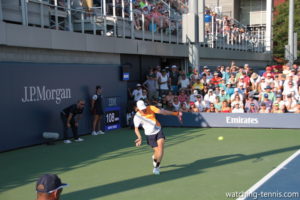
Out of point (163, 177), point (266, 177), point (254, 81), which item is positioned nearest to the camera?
point (266, 177)

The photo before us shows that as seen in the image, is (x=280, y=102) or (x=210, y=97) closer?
(x=280, y=102)

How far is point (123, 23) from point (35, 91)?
614 centimetres

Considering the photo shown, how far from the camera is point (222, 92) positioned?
17.6 metres

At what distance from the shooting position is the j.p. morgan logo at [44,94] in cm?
1315

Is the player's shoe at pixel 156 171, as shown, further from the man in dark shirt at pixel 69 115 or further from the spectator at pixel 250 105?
the spectator at pixel 250 105

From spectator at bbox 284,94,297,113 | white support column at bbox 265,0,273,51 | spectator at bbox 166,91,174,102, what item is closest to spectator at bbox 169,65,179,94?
spectator at bbox 166,91,174,102

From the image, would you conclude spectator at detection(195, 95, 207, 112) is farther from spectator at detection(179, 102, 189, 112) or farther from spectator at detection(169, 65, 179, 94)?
spectator at detection(169, 65, 179, 94)

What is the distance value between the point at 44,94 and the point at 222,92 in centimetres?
777

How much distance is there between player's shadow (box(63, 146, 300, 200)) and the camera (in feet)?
25.5

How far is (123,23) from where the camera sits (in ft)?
59.2

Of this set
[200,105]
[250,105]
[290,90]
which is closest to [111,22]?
[200,105]

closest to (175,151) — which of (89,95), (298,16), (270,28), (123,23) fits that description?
(89,95)

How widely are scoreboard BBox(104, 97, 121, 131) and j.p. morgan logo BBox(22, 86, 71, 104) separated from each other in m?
2.42

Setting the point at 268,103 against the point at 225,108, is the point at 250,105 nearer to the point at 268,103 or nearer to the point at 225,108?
the point at 268,103
